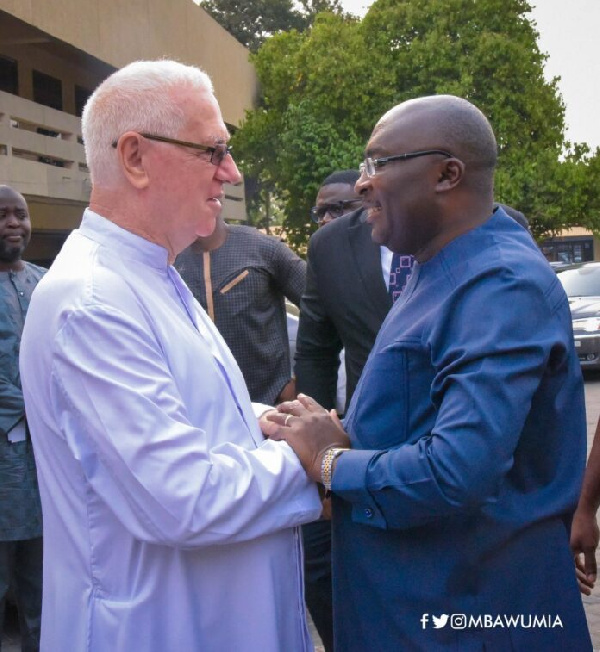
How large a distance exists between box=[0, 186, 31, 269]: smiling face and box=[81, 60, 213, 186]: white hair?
286cm

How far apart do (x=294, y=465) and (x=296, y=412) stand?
0.22 meters

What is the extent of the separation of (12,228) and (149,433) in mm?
3466

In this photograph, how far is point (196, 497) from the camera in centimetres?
212

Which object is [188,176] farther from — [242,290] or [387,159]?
[242,290]

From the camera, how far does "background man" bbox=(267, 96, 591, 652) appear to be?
6.89 ft

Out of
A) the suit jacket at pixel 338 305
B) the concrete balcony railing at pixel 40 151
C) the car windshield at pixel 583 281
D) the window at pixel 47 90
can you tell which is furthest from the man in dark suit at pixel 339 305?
the window at pixel 47 90

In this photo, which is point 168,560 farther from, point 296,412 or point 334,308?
point 334,308

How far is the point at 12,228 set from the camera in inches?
209

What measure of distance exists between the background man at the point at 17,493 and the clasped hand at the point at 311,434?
2658 mm

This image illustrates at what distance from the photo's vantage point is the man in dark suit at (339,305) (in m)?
3.96

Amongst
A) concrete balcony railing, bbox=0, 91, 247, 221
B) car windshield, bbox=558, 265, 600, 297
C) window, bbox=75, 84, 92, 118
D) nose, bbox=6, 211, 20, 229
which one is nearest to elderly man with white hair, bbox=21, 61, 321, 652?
nose, bbox=6, 211, 20, 229

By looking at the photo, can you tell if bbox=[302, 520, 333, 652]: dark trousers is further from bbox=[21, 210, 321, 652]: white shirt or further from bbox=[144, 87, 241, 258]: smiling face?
bbox=[144, 87, 241, 258]: smiling face

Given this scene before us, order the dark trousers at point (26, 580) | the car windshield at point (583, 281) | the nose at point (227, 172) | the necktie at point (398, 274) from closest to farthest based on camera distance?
1. the nose at point (227, 172)
2. the necktie at point (398, 274)
3. the dark trousers at point (26, 580)
4. the car windshield at point (583, 281)

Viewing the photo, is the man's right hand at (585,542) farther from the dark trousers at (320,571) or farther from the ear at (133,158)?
the ear at (133,158)
